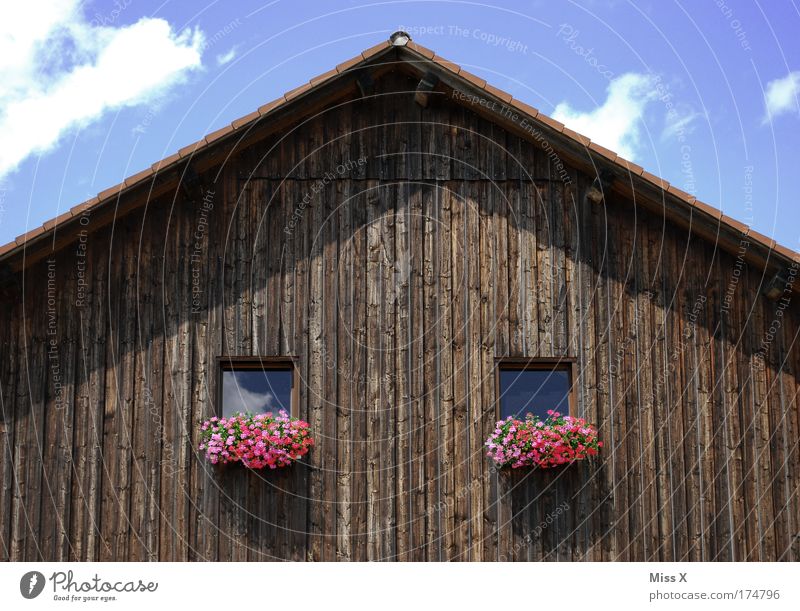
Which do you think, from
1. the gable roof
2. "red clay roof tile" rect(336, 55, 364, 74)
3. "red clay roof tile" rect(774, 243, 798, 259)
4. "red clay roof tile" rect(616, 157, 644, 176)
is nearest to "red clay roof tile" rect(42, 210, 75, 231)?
the gable roof

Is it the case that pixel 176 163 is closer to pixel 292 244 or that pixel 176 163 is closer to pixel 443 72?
pixel 292 244

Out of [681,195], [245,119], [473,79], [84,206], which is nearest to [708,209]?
[681,195]

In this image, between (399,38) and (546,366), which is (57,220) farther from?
(546,366)

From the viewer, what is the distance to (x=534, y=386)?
12.1 m

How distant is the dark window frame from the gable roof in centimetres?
198

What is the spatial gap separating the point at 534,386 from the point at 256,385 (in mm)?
3033

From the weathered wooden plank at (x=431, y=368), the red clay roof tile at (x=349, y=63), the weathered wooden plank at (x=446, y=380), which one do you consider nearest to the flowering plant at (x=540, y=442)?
the weathered wooden plank at (x=446, y=380)

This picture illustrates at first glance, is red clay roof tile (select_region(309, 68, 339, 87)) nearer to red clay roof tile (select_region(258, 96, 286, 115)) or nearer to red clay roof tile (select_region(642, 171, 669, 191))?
red clay roof tile (select_region(258, 96, 286, 115))

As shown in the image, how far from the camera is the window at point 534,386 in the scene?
39.5ft

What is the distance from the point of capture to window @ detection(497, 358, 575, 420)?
12.0 metres

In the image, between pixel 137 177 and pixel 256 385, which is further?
pixel 256 385
